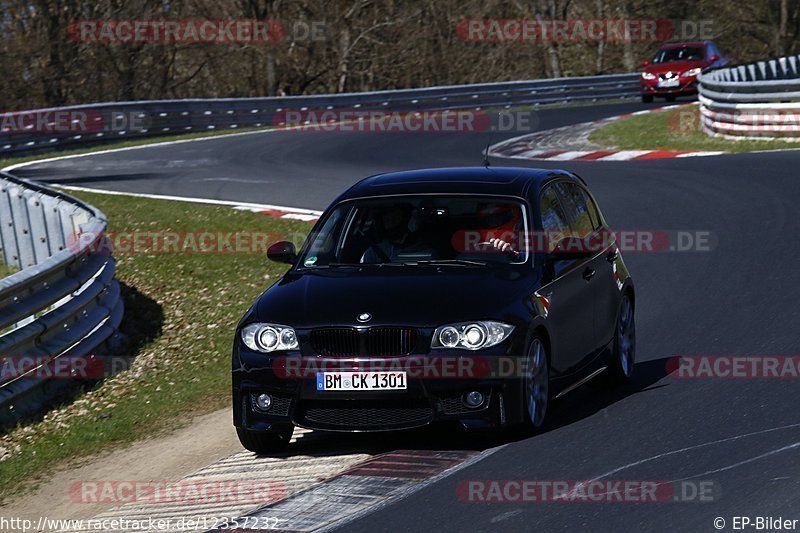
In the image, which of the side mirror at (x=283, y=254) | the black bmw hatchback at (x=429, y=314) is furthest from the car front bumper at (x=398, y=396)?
the side mirror at (x=283, y=254)

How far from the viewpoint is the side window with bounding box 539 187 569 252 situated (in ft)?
28.7

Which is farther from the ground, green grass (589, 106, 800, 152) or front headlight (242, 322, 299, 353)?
front headlight (242, 322, 299, 353)

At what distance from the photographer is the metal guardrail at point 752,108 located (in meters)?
23.5

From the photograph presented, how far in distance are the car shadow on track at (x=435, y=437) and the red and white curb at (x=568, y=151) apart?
49.7 feet

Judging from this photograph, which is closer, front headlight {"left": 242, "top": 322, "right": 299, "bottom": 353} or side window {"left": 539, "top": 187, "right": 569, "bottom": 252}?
front headlight {"left": 242, "top": 322, "right": 299, "bottom": 353}

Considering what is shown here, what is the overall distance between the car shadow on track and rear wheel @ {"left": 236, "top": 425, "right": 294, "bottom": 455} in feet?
0.22

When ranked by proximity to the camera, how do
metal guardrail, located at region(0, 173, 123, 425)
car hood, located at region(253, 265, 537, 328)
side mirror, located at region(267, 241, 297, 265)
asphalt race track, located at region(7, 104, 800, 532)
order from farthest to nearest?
metal guardrail, located at region(0, 173, 123, 425) → side mirror, located at region(267, 241, 297, 265) → car hood, located at region(253, 265, 537, 328) → asphalt race track, located at region(7, 104, 800, 532)

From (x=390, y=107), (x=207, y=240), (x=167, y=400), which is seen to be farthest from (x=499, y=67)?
(x=167, y=400)

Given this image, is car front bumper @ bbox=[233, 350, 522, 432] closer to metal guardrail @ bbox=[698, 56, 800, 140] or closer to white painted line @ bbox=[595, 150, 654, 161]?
white painted line @ bbox=[595, 150, 654, 161]

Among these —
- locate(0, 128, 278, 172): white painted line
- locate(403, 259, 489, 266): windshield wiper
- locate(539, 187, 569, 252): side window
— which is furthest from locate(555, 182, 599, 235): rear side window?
locate(0, 128, 278, 172): white painted line

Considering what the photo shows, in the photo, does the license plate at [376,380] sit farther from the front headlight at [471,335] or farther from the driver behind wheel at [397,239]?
the driver behind wheel at [397,239]

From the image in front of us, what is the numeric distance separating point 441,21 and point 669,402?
43.2 meters

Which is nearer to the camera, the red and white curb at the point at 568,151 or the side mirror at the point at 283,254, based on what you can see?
the side mirror at the point at 283,254

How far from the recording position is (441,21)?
50750 millimetres
